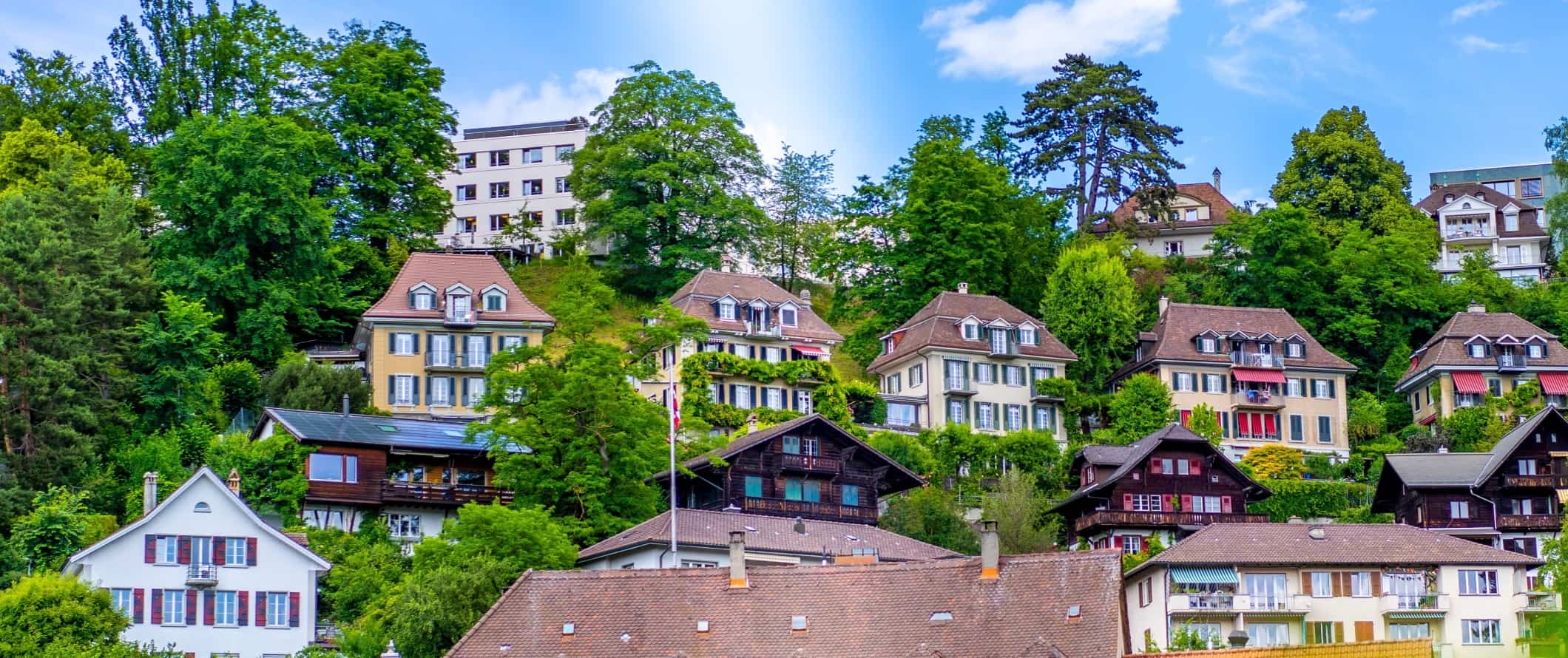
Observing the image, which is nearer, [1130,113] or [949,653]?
[949,653]

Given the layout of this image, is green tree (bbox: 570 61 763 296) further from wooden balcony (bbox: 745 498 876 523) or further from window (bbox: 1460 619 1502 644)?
window (bbox: 1460 619 1502 644)

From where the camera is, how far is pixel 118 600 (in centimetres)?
5944

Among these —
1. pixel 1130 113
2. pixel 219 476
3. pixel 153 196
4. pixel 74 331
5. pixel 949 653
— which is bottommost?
pixel 949 653

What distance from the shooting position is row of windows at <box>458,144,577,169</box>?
118312mm

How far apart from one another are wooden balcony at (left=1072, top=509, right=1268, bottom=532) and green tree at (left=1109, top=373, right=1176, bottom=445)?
8335 millimetres

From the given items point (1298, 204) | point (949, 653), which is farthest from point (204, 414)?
point (1298, 204)

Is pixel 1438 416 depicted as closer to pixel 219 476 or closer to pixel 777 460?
pixel 777 460

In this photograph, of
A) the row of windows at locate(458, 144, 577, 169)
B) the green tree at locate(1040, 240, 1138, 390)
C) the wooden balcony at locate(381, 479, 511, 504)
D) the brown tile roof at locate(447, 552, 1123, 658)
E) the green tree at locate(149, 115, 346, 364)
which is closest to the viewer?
the brown tile roof at locate(447, 552, 1123, 658)

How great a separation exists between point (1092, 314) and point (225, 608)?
47.7 metres

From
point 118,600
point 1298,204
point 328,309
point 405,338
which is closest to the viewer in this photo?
point 118,600

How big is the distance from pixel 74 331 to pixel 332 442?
442 inches

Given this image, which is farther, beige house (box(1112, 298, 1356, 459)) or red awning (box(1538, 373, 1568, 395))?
red awning (box(1538, 373, 1568, 395))

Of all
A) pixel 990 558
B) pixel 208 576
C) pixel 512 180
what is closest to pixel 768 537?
pixel 990 558

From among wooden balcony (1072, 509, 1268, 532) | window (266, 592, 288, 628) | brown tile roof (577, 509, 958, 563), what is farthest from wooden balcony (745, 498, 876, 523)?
window (266, 592, 288, 628)
